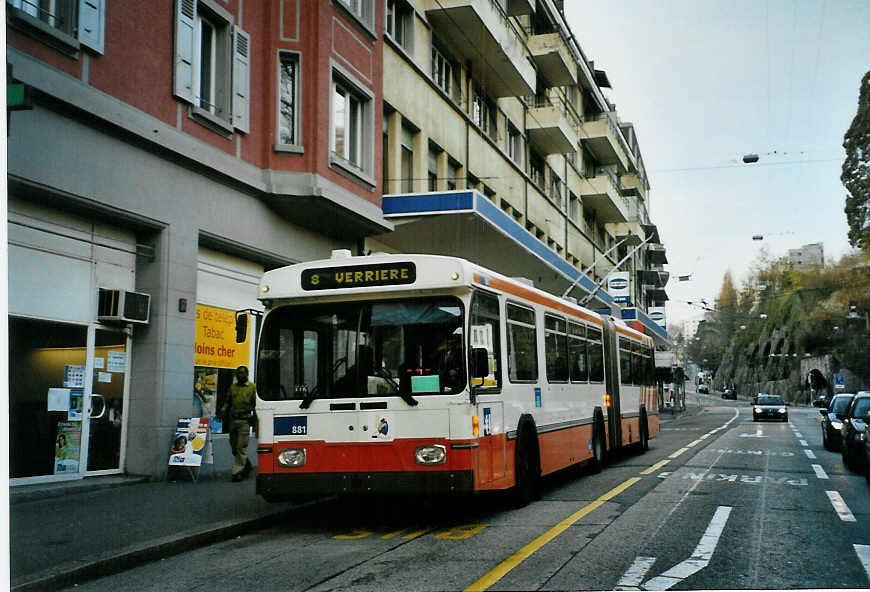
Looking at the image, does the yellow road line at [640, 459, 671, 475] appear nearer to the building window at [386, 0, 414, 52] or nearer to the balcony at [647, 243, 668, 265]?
the building window at [386, 0, 414, 52]

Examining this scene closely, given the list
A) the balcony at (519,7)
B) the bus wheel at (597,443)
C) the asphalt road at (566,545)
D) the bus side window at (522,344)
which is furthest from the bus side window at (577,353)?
the balcony at (519,7)

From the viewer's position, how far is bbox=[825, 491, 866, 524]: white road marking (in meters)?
10.2

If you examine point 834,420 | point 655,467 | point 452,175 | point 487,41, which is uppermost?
point 487,41

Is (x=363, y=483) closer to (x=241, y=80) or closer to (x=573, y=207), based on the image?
(x=241, y=80)

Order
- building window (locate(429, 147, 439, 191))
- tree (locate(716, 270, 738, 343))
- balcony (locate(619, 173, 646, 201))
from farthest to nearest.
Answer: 1. tree (locate(716, 270, 738, 343))
2. balcony (locate(619, 173, 646, 201))
3. building window (locate(429, 147, 439, 191))

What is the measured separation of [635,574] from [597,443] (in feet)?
29.8

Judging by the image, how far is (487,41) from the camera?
90.4ft

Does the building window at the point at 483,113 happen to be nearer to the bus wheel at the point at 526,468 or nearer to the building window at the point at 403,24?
the building window at the point at 403,24

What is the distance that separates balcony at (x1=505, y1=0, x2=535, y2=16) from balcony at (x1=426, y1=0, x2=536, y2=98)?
212 cm

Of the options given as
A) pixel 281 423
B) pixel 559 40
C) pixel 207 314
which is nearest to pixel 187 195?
pixel 207 314

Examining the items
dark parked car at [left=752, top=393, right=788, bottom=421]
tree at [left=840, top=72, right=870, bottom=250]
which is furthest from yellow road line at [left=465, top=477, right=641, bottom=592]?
dark parked car at [left=752, top=393, right=788, bottom=421]

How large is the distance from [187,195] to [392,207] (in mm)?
6486

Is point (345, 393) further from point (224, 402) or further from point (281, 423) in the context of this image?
point (224, 402)

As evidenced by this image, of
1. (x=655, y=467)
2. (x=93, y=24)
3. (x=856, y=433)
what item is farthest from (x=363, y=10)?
(x=856, y=433)
